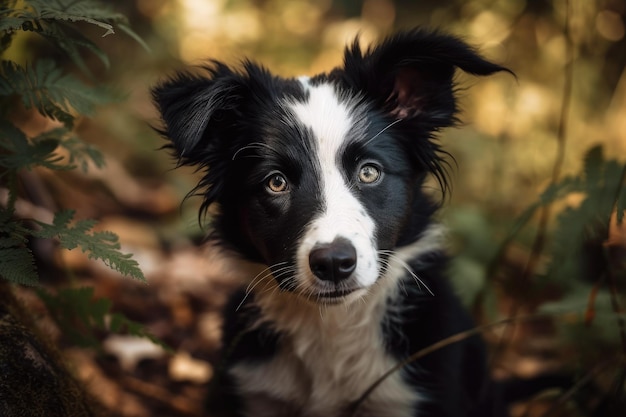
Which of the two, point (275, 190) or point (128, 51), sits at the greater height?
point (128, 51)

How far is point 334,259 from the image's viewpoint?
8.37 feet

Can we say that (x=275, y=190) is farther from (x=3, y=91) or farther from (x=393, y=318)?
(x=3, y=91)

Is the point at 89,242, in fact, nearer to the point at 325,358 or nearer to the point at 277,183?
the point at 277,183

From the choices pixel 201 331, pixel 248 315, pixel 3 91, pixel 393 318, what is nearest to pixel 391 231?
pixel 393 318

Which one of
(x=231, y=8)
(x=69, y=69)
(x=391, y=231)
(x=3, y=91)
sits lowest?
(x=391, y=231)

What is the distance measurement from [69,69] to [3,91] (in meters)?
4.65

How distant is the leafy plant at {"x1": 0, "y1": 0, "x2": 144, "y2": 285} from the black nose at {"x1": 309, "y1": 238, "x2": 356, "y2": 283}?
686 mm

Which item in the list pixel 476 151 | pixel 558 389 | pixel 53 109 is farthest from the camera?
pixel 476 151

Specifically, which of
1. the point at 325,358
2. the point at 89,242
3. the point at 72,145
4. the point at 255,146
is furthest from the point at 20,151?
the point at 325,358

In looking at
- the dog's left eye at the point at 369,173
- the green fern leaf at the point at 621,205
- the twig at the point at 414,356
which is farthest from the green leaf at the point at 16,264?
the green fern leaf at the point at 621,205

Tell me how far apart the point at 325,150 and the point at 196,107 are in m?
→ 0.60

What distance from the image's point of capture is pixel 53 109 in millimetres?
2789

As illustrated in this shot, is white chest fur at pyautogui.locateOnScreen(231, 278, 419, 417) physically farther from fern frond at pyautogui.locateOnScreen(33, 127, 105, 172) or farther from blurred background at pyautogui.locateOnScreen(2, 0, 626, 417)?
fern frond at pyautogui.locateOnScreen(33, 127, 105, 172)

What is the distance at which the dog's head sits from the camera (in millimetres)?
2723
